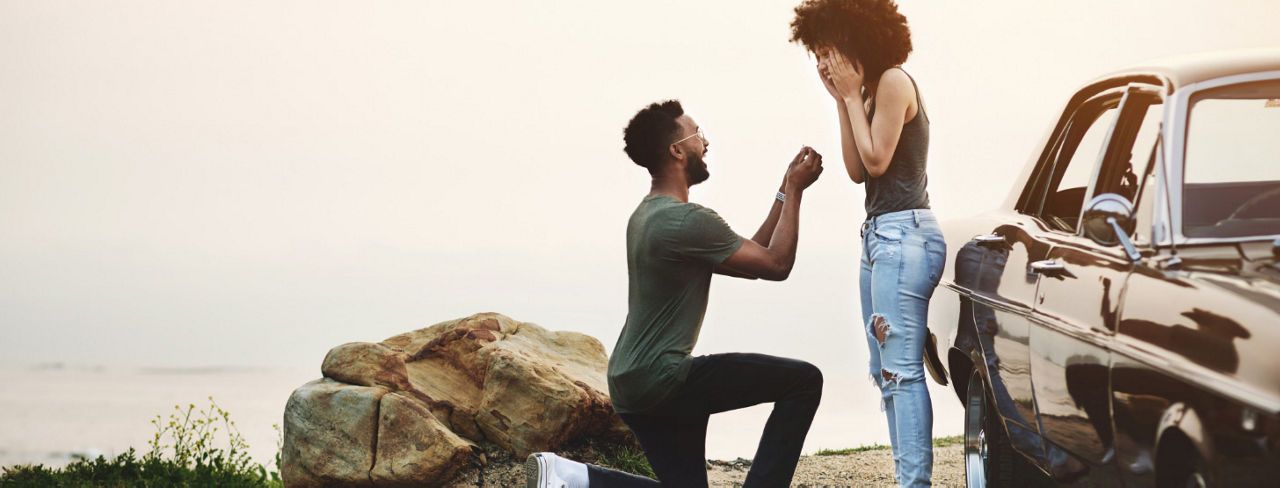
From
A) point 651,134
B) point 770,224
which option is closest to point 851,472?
point 770,224

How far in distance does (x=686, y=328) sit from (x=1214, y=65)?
230 cm

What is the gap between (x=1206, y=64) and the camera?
430 cm

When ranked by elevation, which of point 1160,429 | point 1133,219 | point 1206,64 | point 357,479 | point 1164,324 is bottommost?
point 357,479

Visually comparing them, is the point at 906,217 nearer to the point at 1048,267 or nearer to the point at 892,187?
the point at 892,187

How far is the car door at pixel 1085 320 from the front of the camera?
158 inches

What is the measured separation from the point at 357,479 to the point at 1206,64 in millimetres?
5349

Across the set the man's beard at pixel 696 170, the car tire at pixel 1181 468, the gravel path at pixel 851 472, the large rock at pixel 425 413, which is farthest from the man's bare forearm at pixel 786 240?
the gravel path at pixel 851 472

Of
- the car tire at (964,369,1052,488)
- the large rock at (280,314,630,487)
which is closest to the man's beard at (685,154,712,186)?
the car tire at (964,369,1052,488)

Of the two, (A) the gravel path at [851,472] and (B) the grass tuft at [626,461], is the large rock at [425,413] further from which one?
(A) the gravel path at [851,472]

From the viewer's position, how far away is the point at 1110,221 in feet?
Answer: 13.3

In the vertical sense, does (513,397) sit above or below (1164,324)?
below

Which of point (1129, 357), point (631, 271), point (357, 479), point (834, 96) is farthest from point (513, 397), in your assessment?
point (1129, 357)

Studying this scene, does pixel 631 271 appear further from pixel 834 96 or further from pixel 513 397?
pixel 513 397

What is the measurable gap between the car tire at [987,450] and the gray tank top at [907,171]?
992mm
